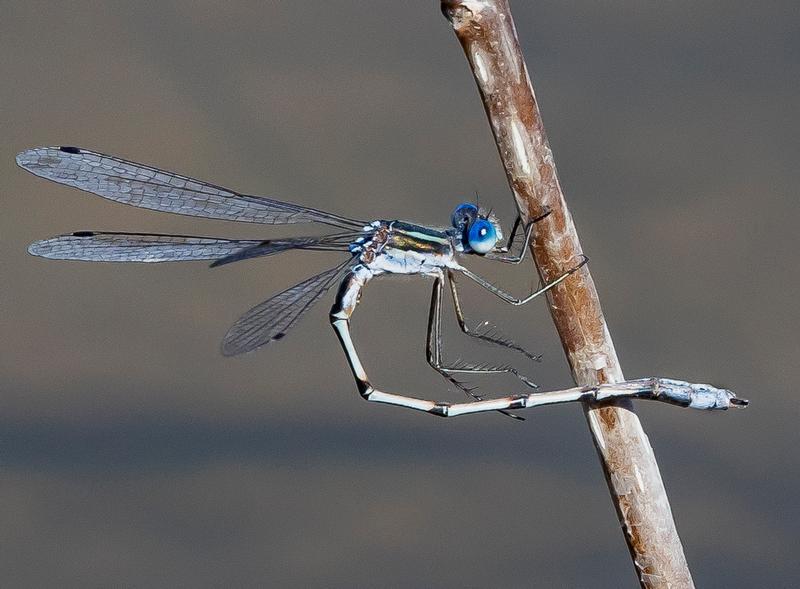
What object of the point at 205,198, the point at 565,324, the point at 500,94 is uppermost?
the point at 205,198

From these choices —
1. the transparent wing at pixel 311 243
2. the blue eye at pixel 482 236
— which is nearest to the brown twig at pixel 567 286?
the blue eye at pixel 482 236

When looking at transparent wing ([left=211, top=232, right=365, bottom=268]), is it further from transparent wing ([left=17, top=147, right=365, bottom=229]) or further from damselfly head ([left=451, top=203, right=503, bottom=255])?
damselfly head ([left=451, top=203, right=503, bottom=255])

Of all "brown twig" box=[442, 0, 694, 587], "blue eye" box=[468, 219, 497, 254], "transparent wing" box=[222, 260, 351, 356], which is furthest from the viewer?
"transparent wing" box=[222, 260, 351, 356]

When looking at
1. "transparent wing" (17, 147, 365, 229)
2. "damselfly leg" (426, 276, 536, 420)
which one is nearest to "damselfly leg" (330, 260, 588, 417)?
"damselfly leg" (426, 276, 536, 420)

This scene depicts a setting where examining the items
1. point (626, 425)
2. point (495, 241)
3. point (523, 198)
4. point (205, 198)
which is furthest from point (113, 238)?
point (626, 425)

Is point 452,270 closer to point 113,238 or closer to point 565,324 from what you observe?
point 565,324

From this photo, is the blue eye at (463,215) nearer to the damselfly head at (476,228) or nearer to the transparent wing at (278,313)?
the damselfly head at (476,228)

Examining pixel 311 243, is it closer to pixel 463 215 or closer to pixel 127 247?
pixel 463 215
